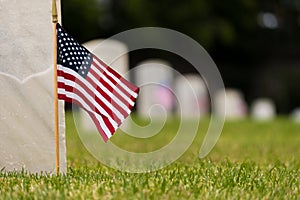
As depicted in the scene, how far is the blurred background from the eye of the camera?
1183 inches

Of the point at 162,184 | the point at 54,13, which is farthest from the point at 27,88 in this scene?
the point at 162,184

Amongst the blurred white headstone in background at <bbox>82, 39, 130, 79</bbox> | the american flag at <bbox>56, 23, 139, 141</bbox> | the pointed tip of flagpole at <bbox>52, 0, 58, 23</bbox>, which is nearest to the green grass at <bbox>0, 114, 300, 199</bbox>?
the american flag at <bbox>56, 23, 139, 141</bbox>

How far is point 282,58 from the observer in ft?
117

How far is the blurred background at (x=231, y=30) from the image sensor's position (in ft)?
98.6

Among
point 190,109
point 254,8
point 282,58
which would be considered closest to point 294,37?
point 282,58

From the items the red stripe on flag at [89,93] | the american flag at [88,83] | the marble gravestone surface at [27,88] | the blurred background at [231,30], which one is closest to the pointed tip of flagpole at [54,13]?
the american flag at [88,83]

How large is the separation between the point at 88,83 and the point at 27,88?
488mm

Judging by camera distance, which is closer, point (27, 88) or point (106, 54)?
point (27, 88)

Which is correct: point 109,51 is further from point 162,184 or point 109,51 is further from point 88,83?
point 162,184

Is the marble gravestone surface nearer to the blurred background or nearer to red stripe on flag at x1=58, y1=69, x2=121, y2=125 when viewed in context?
red stripe on flag at x1=58, y1=69, x2=121, y2=125

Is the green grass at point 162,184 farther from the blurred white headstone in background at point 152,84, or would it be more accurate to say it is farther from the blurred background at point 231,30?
the blurred background at point 231,30

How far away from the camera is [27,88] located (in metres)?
5.20

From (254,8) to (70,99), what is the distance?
29.2 metres

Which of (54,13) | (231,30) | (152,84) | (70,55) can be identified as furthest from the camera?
(231,30)
